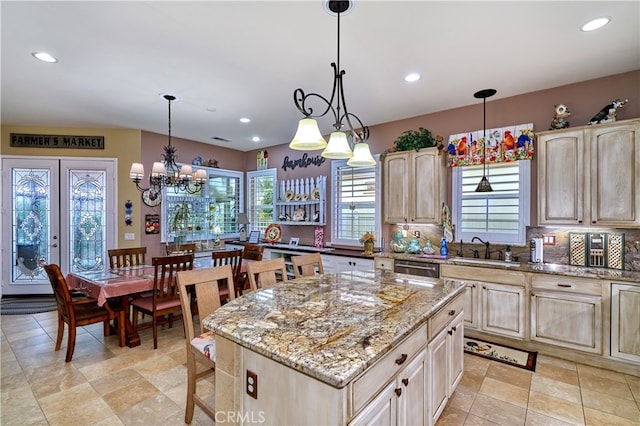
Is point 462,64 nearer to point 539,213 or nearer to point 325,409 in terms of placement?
point 539,213

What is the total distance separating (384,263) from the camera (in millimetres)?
4172

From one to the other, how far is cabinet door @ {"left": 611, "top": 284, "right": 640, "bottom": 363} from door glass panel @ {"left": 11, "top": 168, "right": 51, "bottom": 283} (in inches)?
310

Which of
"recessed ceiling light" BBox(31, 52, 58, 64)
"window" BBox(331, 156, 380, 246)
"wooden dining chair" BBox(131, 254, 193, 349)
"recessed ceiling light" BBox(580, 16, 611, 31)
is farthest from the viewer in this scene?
"window" BBox(331, 156, 380, 246)

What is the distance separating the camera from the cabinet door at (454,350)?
218 centimetres

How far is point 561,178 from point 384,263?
7.22ft

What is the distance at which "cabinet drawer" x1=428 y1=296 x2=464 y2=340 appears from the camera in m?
1.87

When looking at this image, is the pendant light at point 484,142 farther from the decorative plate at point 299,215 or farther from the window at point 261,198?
the window at point 261,198

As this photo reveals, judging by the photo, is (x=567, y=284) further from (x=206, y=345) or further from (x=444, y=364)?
(x=206, y=345)

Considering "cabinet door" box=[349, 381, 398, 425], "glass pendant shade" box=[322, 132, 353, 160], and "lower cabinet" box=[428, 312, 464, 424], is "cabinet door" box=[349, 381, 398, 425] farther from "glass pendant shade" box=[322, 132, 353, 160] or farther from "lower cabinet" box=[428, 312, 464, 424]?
"glass pendant shade" box=[322, 132, 353, 160]

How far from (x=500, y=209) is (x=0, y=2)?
5.06m

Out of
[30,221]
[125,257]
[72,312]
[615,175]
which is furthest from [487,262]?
[30,221]

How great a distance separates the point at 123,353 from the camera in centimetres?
323

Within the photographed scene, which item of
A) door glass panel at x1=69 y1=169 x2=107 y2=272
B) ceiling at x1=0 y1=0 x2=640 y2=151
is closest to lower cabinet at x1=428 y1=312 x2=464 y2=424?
ceiling at x1=0 y1=0 x2=640 y2=151

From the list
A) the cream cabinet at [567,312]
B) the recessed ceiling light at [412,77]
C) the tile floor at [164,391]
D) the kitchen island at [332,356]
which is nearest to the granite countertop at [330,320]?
the kitchen island at [332,356]
